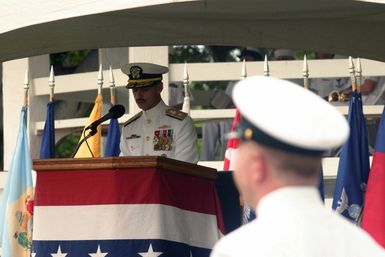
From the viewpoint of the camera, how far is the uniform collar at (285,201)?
10.1 feet

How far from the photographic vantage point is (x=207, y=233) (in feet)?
24.3

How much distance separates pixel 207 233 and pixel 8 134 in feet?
25.2

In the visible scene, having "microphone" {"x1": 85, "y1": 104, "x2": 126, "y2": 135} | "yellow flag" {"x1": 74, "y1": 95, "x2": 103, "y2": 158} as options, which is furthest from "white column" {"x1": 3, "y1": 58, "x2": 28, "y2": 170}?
"microphone" {"x1": 85, "y1": 104, "x2": 126, "y2": 135}

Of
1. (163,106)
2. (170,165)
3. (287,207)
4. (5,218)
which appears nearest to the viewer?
(287,207)

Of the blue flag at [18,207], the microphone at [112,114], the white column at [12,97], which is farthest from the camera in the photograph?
the white column at [12,97]

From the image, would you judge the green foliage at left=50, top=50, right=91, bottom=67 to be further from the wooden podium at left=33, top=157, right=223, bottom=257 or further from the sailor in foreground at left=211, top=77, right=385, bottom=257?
the sailor in foreground at left=211, top=77, right=385, bottom=257

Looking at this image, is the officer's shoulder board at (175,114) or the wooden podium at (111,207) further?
the officer's shoulder board at (175,114)

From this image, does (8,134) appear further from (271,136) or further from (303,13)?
(271,136)

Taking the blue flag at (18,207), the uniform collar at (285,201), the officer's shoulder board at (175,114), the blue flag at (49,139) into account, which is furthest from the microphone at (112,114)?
the uniform collar at (285,201)

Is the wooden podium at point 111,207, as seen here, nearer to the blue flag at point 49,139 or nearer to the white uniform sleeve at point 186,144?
the white uniform sleeve at point 186,144

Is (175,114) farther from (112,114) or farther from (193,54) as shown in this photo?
(193,54)

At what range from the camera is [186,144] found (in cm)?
831

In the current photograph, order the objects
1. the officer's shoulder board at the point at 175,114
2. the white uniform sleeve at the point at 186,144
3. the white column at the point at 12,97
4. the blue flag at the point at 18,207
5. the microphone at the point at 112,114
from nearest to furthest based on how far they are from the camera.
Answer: the microphone at the point at 112,114 < the white uniform sleeve at the point at 186,144 < the officer's shoulder board at the point at 175,114 < the blue flag at the point at 18,207 < the white column at the point at 12,97

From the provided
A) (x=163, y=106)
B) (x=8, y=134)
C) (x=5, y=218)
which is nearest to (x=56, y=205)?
(x=163, y=106)
